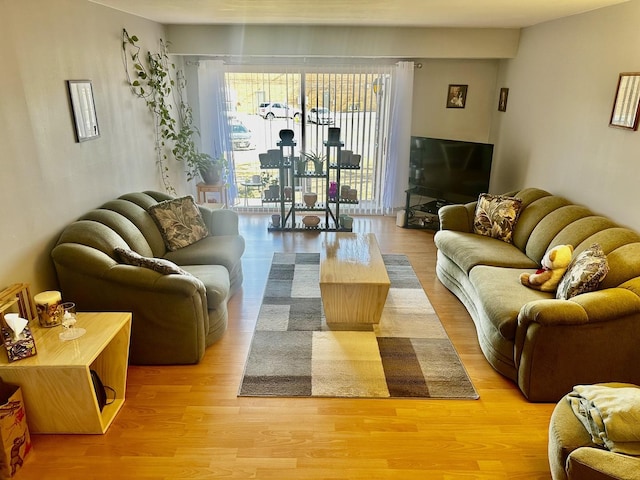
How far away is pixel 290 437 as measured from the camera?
2436mm

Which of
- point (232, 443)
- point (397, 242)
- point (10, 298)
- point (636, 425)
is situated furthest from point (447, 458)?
point (397, 242)

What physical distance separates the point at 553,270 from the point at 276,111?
412 cm

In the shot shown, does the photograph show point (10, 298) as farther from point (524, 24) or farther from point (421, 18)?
point (524, 24)

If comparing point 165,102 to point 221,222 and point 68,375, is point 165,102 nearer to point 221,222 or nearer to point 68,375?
point 221,222

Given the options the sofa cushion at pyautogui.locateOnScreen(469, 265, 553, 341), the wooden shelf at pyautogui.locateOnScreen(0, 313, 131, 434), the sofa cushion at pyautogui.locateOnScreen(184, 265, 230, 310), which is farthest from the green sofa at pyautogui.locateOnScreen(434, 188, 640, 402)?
the wooden shelf at pyautogui.locateOnScreen(0, 313, 131, 434)

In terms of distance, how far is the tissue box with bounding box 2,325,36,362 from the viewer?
88.6 inches

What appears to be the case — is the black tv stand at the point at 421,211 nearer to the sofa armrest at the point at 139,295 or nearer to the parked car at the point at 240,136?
the parked car at the point at 240,136

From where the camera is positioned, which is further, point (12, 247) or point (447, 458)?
point (12, 247)

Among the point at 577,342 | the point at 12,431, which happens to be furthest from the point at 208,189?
the point at 577,342

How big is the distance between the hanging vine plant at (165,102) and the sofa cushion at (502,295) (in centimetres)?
358

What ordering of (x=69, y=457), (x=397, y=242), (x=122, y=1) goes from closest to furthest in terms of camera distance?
1. (x=69, y=457)
2. (x=122, y=1)
3. (x=397, y=242)

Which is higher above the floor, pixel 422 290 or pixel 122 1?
pixel 122 1

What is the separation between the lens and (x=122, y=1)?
11.4ft

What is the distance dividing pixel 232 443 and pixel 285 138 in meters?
3.96
